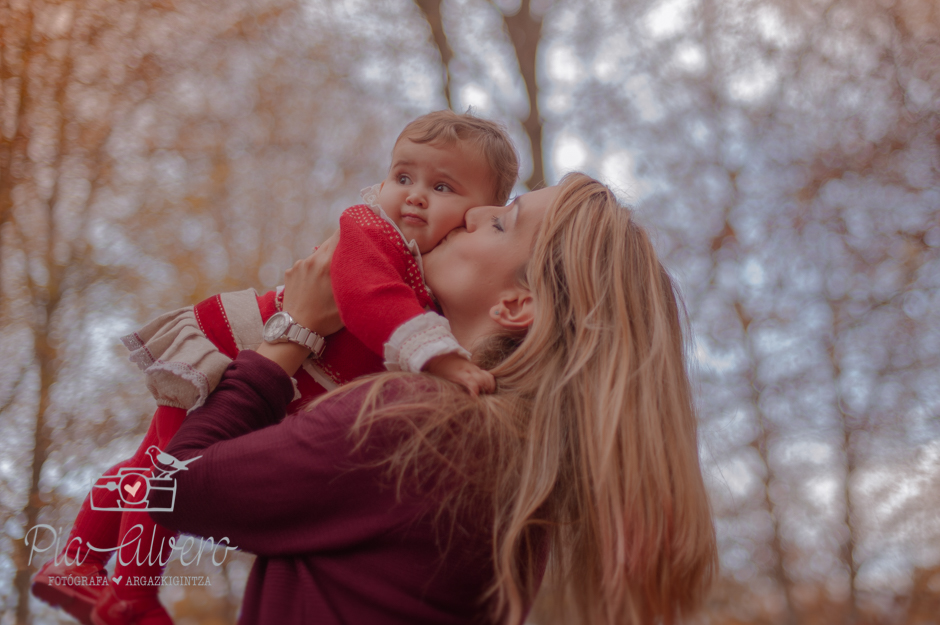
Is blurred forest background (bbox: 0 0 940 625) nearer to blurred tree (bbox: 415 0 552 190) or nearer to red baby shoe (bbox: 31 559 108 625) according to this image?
Answer: blurred tree (bbox: 415 0 552 190)

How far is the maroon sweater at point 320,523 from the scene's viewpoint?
2.37ft

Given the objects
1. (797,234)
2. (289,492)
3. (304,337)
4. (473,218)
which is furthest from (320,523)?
(797,234)

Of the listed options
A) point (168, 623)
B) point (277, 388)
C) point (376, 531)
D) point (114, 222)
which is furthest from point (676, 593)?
point (114, 222)

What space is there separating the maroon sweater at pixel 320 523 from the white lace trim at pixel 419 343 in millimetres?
110

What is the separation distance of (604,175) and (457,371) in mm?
1855

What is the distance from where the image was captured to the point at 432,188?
3.66ft

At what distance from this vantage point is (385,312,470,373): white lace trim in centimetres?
81

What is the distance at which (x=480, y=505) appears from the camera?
80 centimetres

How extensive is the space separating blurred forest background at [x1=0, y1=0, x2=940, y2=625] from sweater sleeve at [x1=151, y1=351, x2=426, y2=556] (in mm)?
1674

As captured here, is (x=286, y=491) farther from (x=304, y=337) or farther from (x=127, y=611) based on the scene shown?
(x=127, y=611)

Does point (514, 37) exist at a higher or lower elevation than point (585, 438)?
higher

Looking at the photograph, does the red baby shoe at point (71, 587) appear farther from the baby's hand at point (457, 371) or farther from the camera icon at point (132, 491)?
the baby's hand at point (457, 371)

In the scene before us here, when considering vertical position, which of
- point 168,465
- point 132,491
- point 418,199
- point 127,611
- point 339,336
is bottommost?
point 127,611

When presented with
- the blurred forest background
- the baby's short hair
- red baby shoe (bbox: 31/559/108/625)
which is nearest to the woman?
the baby's short hair
